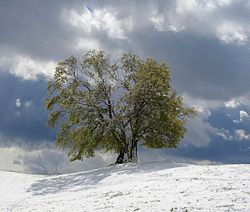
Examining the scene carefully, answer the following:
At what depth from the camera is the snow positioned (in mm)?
24969

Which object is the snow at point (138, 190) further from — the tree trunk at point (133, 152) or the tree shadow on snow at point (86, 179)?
the tree trunk at point (133, 152)

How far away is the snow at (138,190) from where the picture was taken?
24969 mm

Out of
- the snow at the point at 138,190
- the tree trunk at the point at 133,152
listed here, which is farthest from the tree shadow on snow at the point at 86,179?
the tree trunk at the point at 133,152

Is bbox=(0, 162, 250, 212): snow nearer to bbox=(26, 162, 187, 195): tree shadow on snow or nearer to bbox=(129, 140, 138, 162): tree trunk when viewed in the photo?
bbox=(26, 162, 187, 195): tree shadow on snow

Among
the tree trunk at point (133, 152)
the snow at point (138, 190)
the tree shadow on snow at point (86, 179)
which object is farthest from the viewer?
the tree trunk at point (133, 152)

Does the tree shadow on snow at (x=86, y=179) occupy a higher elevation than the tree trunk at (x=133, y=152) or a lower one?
lower

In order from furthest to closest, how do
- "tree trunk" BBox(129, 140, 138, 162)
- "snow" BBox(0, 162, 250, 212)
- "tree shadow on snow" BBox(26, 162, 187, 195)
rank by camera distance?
"tree trunk" BBox(129, 140, 138, 162) → "tree shadow on snow" BBox(26, 162, 187, 195) → "snow" BBox(0, 162, 250, 212)

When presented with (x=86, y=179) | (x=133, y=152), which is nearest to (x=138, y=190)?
(x=86, y=179)

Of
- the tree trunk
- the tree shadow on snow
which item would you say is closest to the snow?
the tree shadow on snow

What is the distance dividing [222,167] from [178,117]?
14772mm

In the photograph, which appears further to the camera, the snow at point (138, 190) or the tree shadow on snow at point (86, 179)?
the tree shadow on snow at point (86, 179)

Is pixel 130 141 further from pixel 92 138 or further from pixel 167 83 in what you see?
pixel 167 83

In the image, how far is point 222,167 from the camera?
1361 inches

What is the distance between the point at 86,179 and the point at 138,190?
11.0 m
